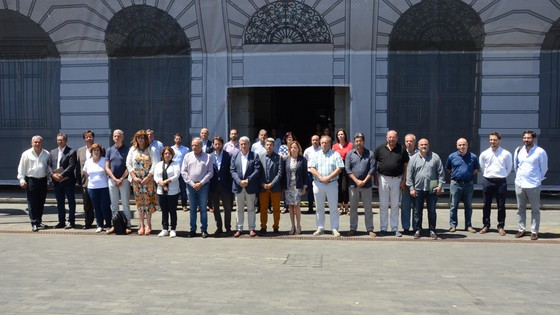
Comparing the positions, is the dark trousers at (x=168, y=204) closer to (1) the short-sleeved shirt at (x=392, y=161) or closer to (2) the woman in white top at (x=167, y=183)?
(2) the woman in white top at (x=167, y=183)

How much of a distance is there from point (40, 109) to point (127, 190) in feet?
18.5

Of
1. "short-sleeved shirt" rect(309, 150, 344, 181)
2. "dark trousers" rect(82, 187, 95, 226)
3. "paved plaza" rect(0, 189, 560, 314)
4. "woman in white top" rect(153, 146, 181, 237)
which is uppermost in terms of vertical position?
"short-sleeved shirt" rect(309, 150, 344, 181)

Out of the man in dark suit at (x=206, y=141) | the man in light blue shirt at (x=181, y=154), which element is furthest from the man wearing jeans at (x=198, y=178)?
the man in light blue shirt at (x=181, y=154)

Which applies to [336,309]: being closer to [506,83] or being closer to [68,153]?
[68,153]

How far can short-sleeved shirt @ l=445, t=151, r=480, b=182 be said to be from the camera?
1084 cm

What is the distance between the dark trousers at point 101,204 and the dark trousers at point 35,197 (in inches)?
45.6

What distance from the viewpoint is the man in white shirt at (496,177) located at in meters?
10.6

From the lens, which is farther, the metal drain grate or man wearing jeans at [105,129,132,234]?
man wearing jeans at [105,129,132,234]

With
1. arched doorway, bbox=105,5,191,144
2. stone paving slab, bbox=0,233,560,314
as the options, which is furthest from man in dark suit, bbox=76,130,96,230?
arched doorway, bbox=105,5,191,144

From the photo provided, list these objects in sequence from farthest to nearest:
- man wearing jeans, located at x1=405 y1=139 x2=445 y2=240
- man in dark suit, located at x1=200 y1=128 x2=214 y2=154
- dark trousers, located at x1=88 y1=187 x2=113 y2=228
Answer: man in dark suit, located at x1=200 y1=128 x2=214 y2=154 → dark trousers, located at x1=88 y1=187 x2=113 y2=228 → man wearing jeans, located at x1=405 y1=139 x2=445 y2=240

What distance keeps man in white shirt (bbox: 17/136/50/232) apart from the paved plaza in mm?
550

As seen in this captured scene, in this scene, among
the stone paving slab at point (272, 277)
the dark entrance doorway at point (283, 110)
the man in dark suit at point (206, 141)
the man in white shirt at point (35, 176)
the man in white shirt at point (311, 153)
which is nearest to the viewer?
the stone paving slab at point (272, 277)

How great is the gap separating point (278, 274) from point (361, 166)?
3587 mm

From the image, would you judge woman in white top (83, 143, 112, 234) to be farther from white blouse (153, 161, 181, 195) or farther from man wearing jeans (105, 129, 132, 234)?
white blouse (153, 161, 181, 195)
